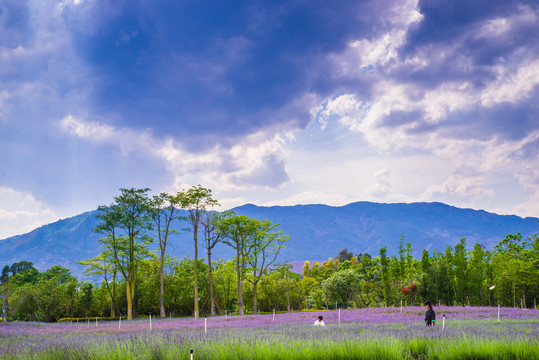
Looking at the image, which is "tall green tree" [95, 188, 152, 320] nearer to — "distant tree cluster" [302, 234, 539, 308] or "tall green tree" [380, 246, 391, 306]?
"distant tree cluster" [302, 234, 539, 308]

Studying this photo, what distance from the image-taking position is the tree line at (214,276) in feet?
139

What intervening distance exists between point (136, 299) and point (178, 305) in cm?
665

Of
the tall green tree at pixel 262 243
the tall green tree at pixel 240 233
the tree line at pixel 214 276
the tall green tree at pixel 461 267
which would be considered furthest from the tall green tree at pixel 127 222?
the tall green tree at pixel 461 267

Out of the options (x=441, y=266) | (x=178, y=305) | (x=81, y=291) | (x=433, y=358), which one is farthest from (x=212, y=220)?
(x=433, y=358)

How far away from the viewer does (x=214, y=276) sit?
54.5 meters

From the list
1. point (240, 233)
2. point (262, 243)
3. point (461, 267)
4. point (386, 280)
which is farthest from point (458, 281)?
point (240, 233)

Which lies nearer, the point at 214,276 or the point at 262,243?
the point at 262,243

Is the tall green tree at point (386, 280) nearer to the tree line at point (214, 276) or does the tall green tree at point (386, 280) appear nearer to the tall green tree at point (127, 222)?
the tree line at point (214, 276)

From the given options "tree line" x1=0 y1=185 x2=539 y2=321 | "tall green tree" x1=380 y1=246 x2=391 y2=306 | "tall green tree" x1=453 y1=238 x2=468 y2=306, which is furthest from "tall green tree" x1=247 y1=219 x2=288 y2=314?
"tall green tree" x1=453 y1=238 x2=468 y2=306

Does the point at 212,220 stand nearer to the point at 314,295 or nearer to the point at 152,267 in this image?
the point at 152,267

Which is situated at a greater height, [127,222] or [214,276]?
[127,222]

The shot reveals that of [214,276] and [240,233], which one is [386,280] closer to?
[240,233]

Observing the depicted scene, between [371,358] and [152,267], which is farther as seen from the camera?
[152,267]

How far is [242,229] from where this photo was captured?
43656 mm
